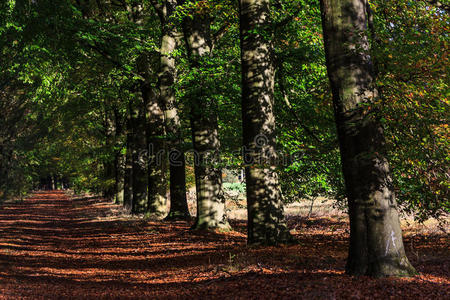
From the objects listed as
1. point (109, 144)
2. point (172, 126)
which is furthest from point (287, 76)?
point (109, 144)

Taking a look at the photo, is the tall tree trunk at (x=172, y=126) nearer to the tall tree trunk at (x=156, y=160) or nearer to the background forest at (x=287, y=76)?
the background forest at (x=287, y=76)

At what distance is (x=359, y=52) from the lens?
615cm

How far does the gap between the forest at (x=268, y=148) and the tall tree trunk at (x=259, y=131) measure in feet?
0.11

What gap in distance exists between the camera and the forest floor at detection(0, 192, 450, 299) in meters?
6.05

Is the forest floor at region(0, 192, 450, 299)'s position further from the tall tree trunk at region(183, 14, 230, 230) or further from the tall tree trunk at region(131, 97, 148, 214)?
the tall tree trunk at region(131, 97, 148, 214)

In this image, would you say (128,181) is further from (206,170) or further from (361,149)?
(361,149)

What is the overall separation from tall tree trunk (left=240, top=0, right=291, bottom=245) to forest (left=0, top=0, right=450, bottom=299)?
0.03 metres

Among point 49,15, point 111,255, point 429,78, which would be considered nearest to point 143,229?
point 111,255

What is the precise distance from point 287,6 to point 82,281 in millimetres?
9526

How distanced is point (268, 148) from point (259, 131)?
1.54 ft

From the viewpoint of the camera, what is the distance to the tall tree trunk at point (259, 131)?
9.99m

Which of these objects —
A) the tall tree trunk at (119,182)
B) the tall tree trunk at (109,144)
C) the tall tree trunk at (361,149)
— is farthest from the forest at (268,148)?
the tall tree trunk at (119,182)

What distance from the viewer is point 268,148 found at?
10.1 metres

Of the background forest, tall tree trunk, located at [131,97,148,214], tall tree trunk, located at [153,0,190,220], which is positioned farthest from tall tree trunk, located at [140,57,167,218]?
tall tree trunk, located at [131,97,148,214]
